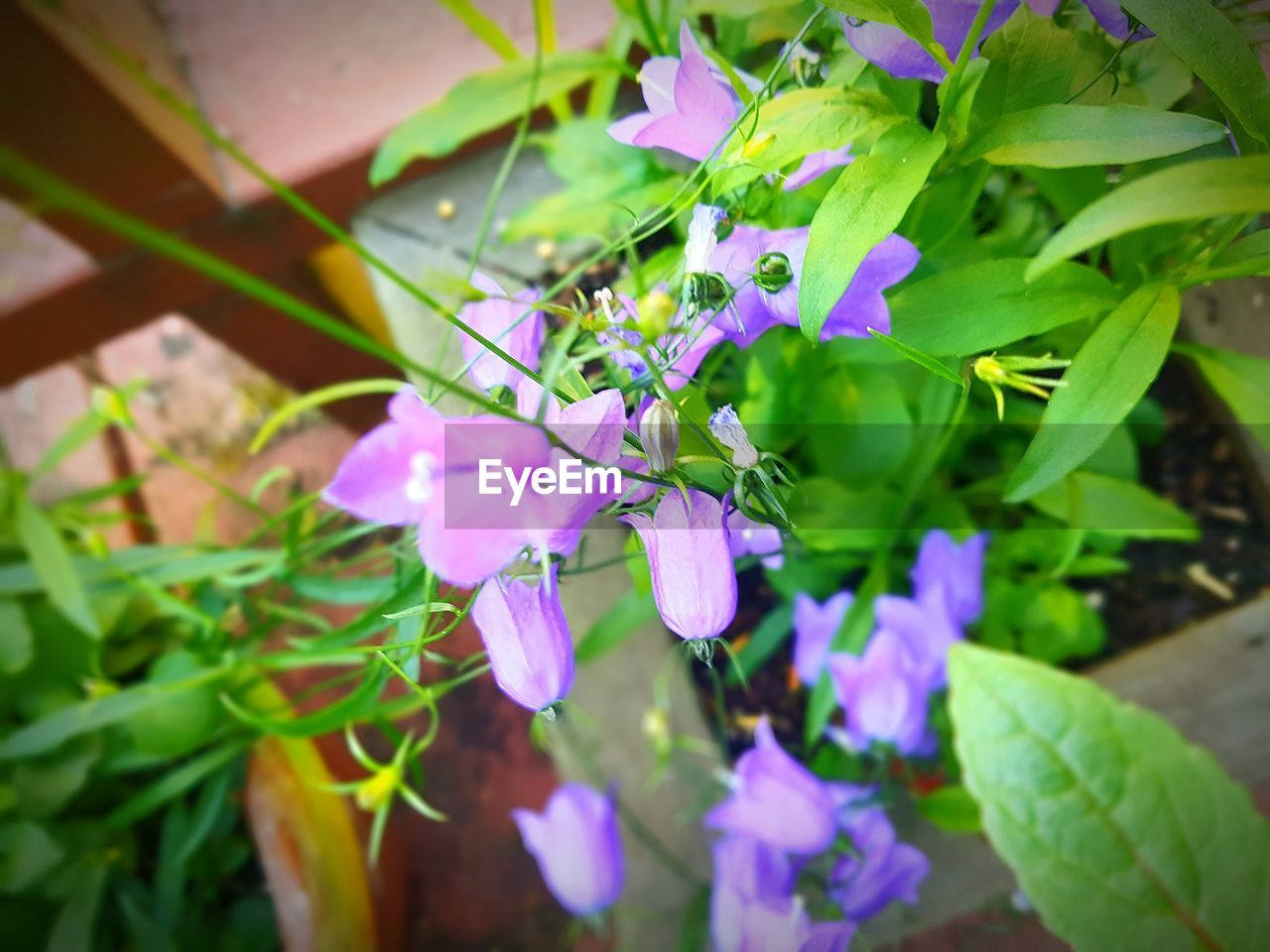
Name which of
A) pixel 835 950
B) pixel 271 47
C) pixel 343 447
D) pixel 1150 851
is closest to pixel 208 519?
pixel 343 447

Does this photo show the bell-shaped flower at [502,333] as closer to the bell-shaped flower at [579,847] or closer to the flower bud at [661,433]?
the flower bud at [661,433]

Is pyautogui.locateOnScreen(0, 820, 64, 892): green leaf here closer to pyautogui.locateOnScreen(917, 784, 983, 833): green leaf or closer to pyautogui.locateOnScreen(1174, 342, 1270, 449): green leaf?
pyautogui.locateOnScreen(917, 784, 983, 833): green leaf

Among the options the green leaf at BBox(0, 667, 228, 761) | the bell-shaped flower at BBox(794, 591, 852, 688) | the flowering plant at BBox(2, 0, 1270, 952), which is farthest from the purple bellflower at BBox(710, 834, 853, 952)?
the green leaf at BBox(0, 667, 228, 761)

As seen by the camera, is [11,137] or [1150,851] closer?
[1150,851]

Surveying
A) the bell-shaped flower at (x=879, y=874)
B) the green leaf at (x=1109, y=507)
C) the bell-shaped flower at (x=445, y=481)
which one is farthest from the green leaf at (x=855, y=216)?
the bell-shaped flower at (x=879, y=874)

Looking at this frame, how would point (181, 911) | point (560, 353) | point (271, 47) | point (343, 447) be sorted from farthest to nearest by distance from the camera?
1. point (343, 447)
2. point (271, 47)
3. point (181, 911)
4. point (560, 353)

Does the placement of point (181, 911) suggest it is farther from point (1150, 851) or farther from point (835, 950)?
point (1150, 851)
